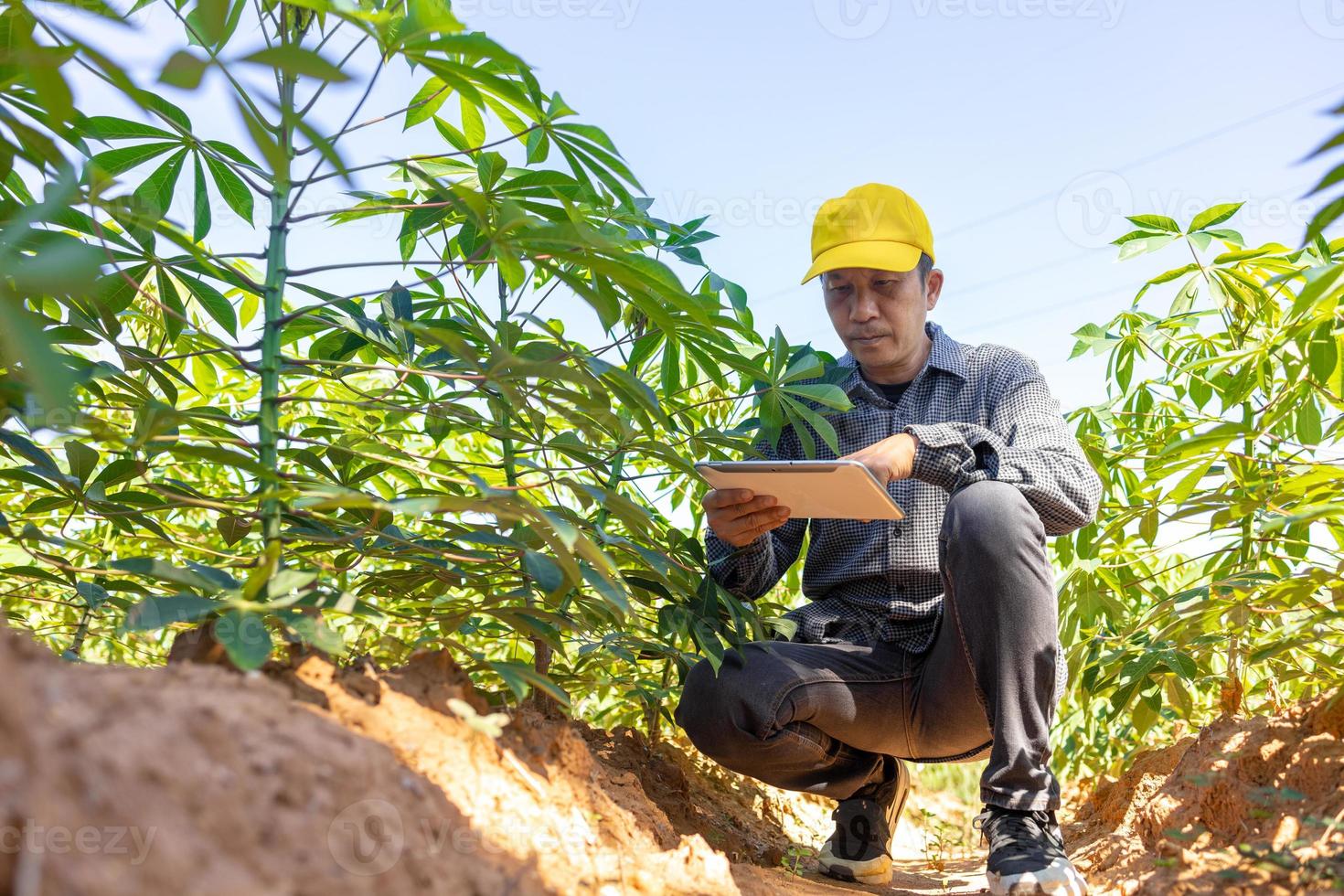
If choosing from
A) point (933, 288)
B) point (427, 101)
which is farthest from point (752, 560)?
point (427, 101)

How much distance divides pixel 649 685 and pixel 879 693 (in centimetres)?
50

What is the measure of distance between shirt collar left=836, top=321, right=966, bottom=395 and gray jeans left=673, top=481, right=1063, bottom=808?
19.6 inches

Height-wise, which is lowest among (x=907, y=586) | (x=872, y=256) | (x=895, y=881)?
(x=895, y=881)

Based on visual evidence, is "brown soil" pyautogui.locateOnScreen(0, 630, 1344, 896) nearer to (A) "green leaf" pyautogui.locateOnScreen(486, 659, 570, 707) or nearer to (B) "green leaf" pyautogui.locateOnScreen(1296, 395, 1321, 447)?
(A) "green leaf" pyautogui.locateOnScreen(486, 659, 570, 707)

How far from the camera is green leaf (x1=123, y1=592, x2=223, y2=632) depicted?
108 cm

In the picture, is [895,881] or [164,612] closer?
[164,612]

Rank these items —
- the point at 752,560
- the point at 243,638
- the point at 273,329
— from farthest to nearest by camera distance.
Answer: the point at 752,560 → the point at 273,329 → the point at 243,638

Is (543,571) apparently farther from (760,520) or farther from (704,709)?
(704,709)

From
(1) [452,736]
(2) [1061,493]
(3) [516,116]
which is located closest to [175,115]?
(3) [516,116]

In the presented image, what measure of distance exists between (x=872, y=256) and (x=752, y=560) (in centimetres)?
72

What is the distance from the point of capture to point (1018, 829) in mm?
1567

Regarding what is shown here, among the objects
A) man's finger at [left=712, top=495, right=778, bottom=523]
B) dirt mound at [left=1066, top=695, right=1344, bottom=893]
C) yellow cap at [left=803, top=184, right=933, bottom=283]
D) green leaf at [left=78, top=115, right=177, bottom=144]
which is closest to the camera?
dirt mound at [left=1066, top=695, right=1344, bottom=893]

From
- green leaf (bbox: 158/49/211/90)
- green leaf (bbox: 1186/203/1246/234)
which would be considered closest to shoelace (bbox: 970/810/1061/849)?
green leaf (bbox: 1186/203/1246/234)

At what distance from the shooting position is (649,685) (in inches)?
86.0
